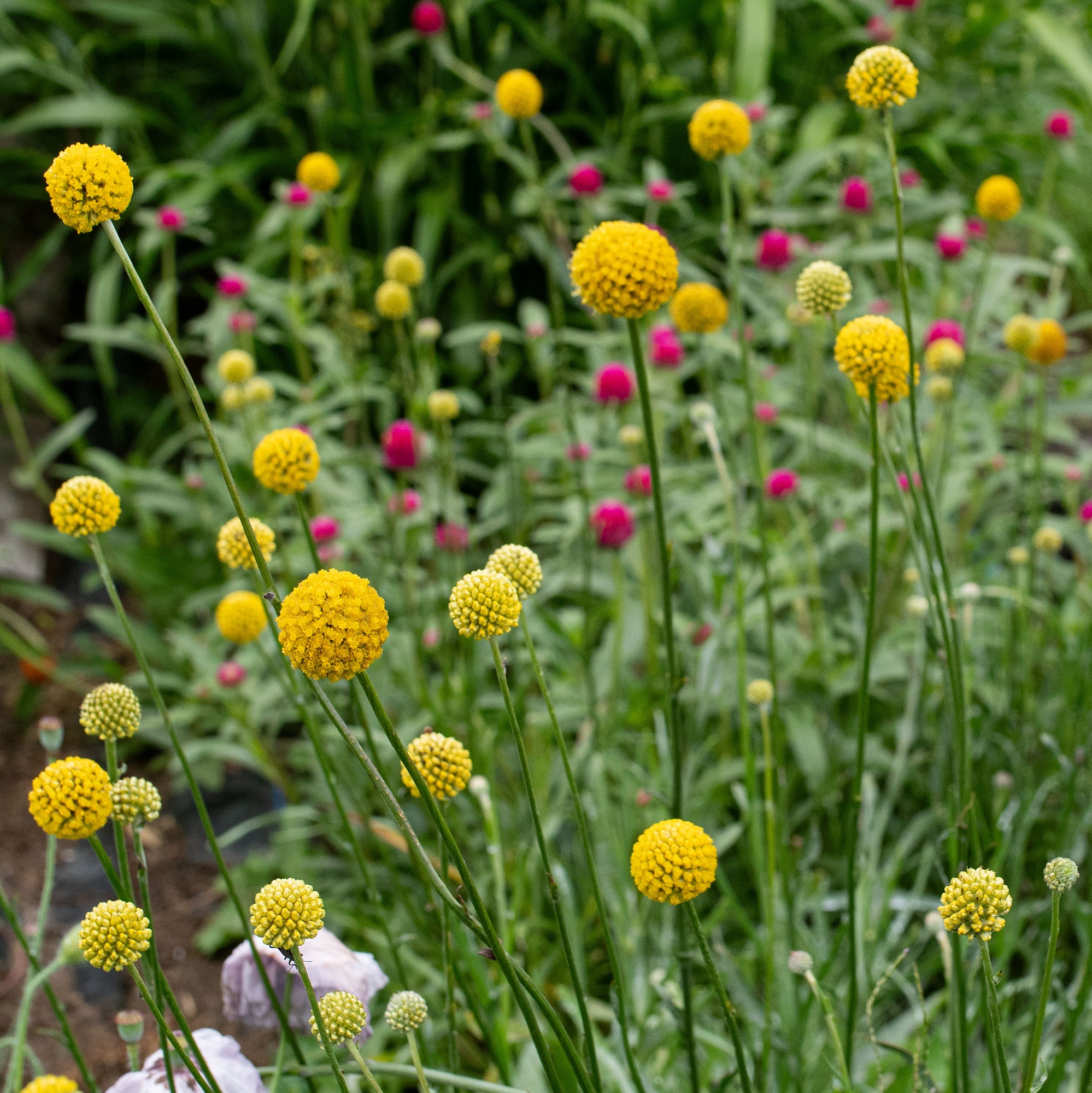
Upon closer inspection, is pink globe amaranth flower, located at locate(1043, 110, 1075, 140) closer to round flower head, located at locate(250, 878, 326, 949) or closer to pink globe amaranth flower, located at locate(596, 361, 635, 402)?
pink globe amaranth flower, located at locate(596, 361, 635, 402)

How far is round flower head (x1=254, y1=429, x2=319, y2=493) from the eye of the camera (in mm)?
801

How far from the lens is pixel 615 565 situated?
1.67m

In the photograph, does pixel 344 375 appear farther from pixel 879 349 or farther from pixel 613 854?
pixel 879 349

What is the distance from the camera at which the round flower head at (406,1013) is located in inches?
25.7

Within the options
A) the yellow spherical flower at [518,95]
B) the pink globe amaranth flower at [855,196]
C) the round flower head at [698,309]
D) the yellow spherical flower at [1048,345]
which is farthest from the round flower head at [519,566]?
the pink globe amaranth flower at [855,196]

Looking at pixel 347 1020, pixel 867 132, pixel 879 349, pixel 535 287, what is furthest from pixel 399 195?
pixel 347 1020

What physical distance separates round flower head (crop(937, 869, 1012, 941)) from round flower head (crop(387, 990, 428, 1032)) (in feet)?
1.04

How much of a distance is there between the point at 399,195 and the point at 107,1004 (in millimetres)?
2029

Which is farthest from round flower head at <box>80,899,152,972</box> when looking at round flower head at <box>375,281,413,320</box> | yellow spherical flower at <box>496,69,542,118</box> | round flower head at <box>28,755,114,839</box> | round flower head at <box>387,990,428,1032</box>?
yellow spherical flower at <box>496,69,542,118</box>

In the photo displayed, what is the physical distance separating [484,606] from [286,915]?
194 mm

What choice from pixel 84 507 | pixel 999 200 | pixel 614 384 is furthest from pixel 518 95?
pixel 84 507

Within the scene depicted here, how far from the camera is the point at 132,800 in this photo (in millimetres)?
659

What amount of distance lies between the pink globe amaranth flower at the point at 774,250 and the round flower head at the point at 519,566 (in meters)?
1.32

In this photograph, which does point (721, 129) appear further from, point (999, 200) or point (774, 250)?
point (774, 250)
